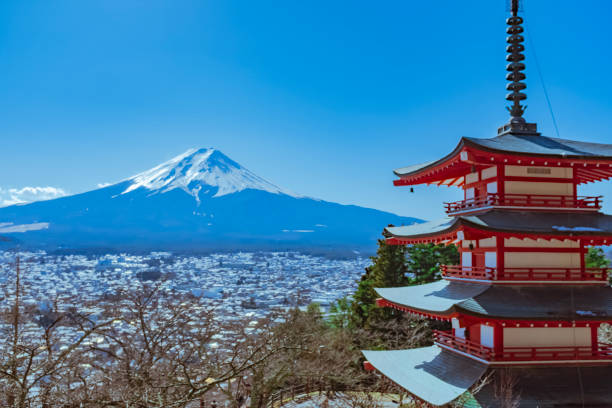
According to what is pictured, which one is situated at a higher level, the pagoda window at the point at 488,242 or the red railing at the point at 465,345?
the pagoda window at the point at 488,242

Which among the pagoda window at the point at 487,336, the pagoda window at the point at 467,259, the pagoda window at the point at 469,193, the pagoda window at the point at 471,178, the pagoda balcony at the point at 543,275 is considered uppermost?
the pagoda window at the point at 471,178

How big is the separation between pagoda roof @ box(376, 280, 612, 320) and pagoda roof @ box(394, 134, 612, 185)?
10.7 ft

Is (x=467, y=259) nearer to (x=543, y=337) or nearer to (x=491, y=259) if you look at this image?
(x=491, y=259)

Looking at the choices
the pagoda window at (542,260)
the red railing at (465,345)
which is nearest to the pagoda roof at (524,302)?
the pagoda window at (542,260)

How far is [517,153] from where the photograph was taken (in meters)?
12.2

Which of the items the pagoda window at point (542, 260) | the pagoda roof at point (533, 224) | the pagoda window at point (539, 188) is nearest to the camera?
the pagoda roof at point (533, 224)

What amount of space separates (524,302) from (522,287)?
1.96 feet

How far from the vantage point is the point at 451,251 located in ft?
112

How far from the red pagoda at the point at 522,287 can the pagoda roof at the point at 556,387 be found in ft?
0.08

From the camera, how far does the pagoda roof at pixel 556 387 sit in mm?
11000

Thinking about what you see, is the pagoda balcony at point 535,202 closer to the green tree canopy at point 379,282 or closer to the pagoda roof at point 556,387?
the pagoda roof at point 556,387

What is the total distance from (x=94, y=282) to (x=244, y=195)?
131995mm

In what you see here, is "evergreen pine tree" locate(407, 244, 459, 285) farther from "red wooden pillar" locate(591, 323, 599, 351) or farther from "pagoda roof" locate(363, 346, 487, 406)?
"red wooden pillar" locate(591, 323, 599, 351)

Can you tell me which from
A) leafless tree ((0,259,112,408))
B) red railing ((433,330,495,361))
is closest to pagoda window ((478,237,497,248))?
red railing ((433,330,495,361))
